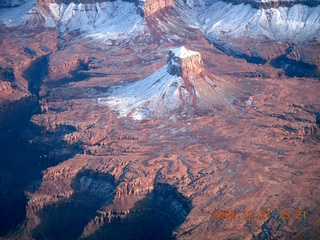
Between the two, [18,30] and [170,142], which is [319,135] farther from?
[18,30]

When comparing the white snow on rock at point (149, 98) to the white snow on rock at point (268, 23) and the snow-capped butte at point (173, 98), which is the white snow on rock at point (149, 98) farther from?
the white snow on rock at point (268, 23)

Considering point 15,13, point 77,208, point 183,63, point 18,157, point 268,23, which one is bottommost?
point 77,208

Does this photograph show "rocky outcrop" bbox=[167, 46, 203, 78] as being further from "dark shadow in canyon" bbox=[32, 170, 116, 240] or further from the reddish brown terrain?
"dark shadow in canyon" bbox=[32, 170, 116, 240]

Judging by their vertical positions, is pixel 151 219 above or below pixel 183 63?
below

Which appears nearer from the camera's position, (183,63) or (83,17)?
(183,63)

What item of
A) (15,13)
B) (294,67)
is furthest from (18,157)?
(15,13)

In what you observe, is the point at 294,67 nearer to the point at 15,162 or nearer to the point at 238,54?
the point at 238,54

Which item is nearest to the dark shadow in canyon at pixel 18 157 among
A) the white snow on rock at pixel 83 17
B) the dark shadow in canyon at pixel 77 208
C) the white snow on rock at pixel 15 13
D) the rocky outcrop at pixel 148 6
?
the dark shadow in canyon at pixel 77 208
